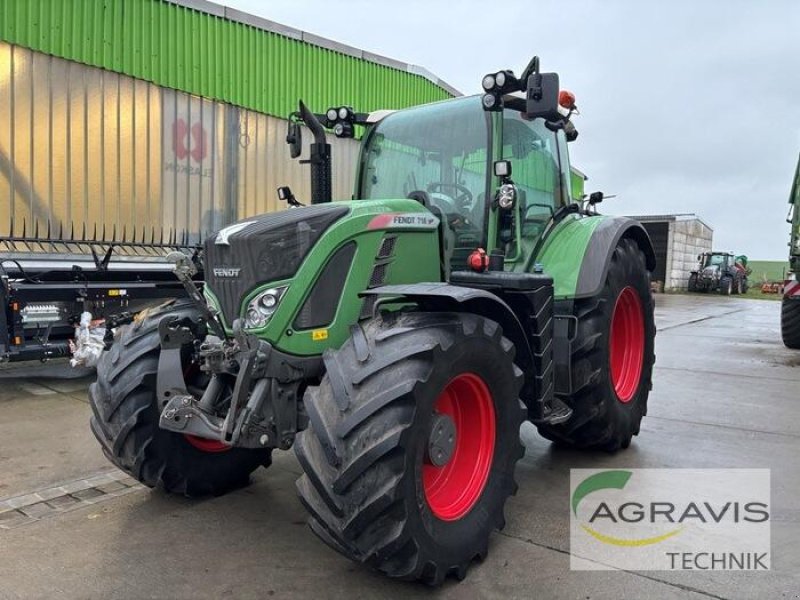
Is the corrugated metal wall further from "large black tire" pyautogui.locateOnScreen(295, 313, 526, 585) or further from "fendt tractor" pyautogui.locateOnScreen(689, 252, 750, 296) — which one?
"fendt tractor" pyautogui.locateOnScreen(689, 252, 750, 296)

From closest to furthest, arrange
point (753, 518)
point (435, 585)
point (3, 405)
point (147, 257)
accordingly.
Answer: point (435, 585) → point (753, 518) → point (3, 405) → point (147, 257)

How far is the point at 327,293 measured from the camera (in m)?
3.03

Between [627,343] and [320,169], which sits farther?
[627,343]

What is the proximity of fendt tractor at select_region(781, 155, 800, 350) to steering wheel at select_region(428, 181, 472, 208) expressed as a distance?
852 centimetres

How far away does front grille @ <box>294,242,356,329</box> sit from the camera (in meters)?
2.98

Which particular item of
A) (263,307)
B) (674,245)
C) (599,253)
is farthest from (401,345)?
(674,245)

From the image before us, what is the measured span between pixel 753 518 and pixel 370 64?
29.2 ft

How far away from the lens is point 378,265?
3.19 meters

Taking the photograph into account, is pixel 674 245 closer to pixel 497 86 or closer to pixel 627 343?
pixel 627 343

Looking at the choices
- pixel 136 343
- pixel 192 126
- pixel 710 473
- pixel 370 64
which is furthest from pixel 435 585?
pixel 370 64

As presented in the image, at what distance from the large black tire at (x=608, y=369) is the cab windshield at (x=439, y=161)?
88 centimetres

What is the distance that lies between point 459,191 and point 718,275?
3065cm

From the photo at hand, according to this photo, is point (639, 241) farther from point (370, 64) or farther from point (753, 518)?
point (370, 64)

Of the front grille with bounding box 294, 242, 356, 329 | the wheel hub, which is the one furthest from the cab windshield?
the wheel hub
